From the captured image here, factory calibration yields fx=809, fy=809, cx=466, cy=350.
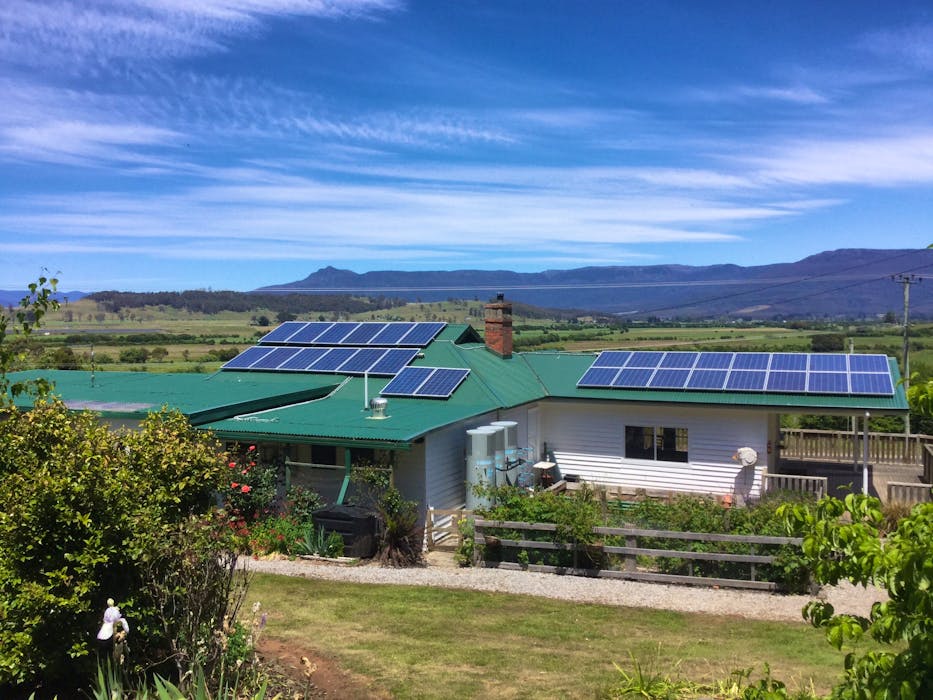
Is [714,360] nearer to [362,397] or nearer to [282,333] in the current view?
[362,397]

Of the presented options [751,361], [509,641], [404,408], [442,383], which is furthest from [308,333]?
[509,641]

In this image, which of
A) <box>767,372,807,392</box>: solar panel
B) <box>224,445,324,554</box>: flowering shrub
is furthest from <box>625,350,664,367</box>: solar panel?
<box>224,445,324,554</box>: flowering shrub

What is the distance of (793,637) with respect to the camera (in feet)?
40.4

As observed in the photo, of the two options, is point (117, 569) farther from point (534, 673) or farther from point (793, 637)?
point (793, 637)

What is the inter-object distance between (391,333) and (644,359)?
8.21 m

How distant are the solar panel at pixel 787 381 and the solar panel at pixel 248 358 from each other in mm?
15568

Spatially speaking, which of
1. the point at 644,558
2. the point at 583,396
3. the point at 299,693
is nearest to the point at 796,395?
the point at 583,396

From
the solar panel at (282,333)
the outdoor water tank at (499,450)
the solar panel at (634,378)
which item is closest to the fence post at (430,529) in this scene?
the outdoor water tank at (499,450)

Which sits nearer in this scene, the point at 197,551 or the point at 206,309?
the point at 197,551

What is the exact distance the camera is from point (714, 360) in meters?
24.2

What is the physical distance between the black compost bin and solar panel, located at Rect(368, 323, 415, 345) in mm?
9210

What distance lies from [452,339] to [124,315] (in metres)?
162

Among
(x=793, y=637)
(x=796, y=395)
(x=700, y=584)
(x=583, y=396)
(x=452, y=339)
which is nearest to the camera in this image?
(x=793, y=637)

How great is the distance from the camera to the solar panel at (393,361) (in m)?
23.8
